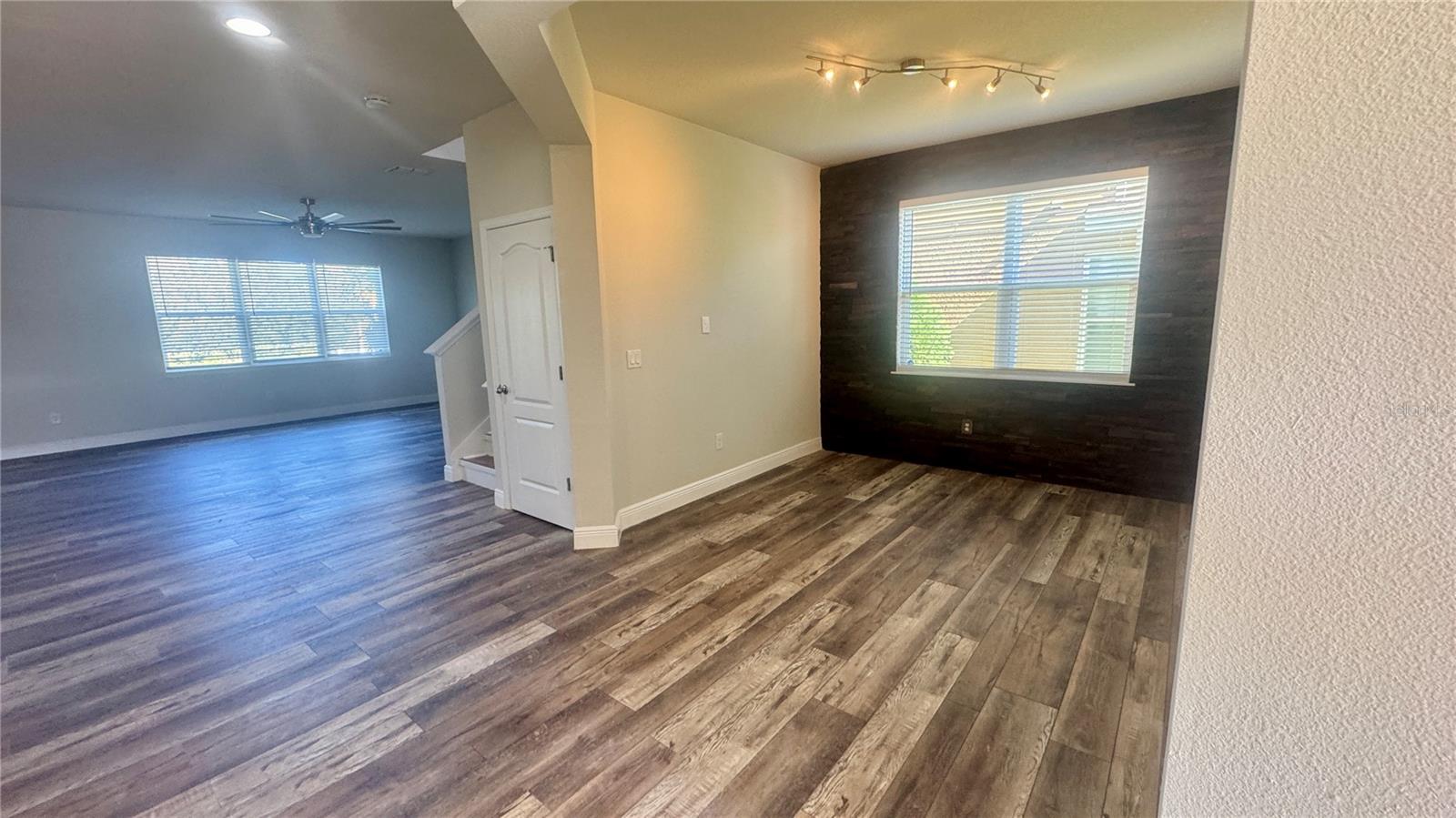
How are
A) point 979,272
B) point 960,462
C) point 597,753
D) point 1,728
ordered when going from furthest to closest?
point 960,462
point 979,272
point 1,728
point 597,753

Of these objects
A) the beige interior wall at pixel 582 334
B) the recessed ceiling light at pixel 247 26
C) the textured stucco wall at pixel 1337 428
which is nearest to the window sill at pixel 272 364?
the recessed ceiling light at pixel 247 26

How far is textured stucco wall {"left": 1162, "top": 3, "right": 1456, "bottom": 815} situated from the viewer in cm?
51

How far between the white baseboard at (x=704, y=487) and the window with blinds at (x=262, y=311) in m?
6.88

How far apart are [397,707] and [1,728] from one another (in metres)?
1.34

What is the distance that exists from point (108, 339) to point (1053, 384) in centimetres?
962

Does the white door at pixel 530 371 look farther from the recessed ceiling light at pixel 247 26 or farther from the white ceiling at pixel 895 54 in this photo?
the recessed ceiling light at pixel 247 26

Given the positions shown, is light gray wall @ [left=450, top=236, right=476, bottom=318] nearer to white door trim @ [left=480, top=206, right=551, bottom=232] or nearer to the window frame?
the window frame

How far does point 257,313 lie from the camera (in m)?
7.26

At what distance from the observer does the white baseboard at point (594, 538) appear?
3.24 metres

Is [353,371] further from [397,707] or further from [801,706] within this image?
[801,706]

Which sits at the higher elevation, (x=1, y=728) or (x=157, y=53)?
(x=157, y=53)

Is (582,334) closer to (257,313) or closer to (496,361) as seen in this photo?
(496,361)

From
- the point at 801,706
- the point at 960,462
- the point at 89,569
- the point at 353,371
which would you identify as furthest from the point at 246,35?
the point at 353,371

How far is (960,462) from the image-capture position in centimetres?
446
